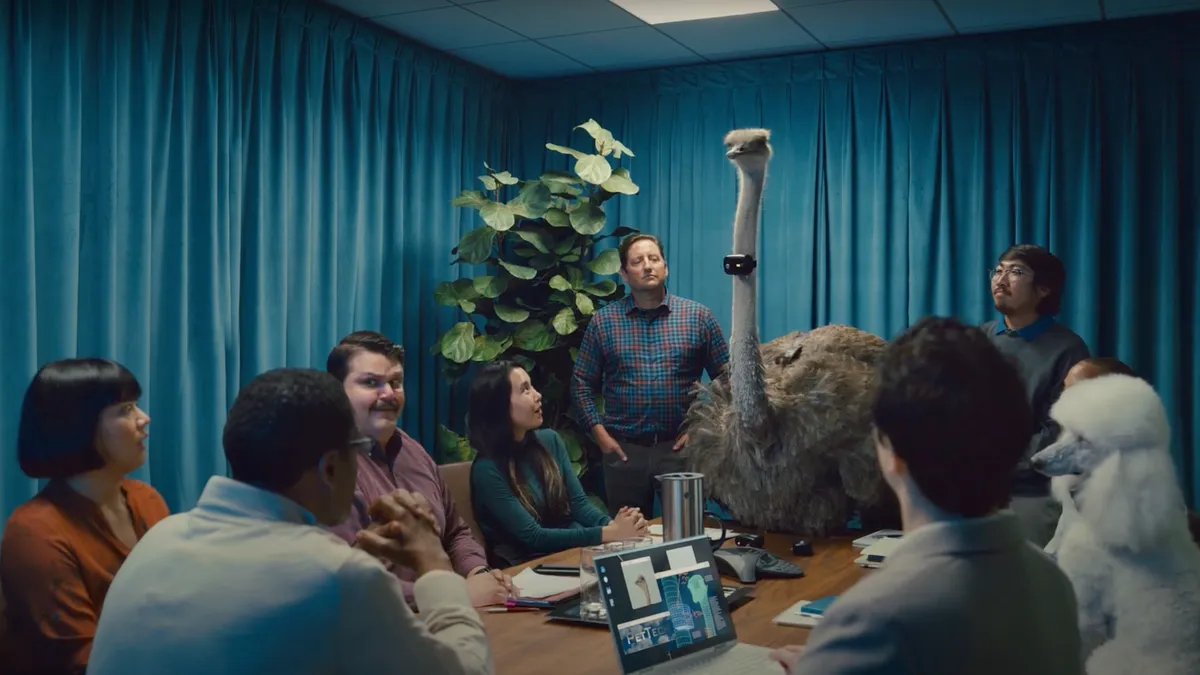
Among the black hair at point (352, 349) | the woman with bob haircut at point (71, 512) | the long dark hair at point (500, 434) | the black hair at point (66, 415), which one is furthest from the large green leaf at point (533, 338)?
the black hair at point (66, 415)

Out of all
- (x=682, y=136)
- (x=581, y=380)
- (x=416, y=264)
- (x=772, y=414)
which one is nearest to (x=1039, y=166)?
(x=682, y=136)

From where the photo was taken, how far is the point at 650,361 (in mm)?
3865

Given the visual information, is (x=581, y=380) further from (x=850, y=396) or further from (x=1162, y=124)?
(x=1162, y=124)

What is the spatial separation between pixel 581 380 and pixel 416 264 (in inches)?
47.2

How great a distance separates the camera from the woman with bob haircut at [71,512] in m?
1.67

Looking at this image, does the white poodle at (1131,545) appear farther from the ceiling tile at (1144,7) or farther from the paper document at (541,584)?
the ceiling tile at (1144,7)

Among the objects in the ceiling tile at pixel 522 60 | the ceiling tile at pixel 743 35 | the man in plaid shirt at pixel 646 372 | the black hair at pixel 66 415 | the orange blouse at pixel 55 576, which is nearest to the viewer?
the orange blouse at pixel 55 576

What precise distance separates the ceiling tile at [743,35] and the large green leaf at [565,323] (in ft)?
4.34

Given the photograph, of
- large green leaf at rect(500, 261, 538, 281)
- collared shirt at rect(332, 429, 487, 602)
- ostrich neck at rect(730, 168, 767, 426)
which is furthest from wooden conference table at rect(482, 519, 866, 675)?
large green leaf at rect(500, 261, 538, 281)

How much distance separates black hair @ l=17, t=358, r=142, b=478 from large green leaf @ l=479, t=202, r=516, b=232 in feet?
8.33

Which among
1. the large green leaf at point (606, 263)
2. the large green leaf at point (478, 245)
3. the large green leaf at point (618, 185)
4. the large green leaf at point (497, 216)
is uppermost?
the large green leaf at point (618, 185)

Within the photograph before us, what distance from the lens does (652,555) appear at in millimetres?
1646

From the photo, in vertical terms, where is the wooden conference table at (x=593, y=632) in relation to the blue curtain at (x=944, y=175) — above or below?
below

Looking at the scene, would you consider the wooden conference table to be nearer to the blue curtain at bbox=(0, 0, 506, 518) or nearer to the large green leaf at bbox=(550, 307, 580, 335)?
the blue curtain at bbox=(0, 0, 506, 518)
